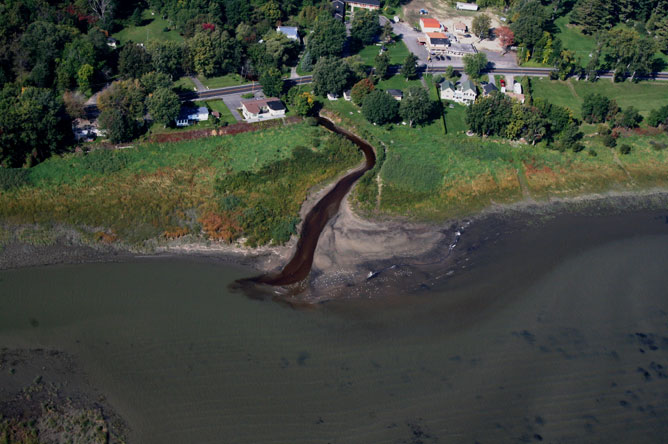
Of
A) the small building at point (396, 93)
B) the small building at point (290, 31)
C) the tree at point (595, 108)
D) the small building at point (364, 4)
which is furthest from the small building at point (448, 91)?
the small building at point (364, 4)

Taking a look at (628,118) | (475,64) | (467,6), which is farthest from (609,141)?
(467,6)

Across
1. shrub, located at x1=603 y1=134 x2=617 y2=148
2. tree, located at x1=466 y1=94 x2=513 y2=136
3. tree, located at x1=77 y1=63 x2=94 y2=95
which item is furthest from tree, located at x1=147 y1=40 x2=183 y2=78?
shrub, located at x1=603 y1=134 x2=617 y2=148

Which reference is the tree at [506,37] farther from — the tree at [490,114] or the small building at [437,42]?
the tree at [490,114]

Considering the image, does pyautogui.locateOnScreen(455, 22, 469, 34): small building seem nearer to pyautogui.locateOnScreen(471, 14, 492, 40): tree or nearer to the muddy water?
pyautogui.locateOnScreen(471, 14, 492, 40): tree

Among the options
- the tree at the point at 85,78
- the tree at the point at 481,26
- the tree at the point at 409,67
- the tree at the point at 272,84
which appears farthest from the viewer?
the tree at the point at 481,26

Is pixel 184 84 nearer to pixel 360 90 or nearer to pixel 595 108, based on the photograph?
pixel 360 90

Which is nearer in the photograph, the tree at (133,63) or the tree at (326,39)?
the tree at (133,63)
